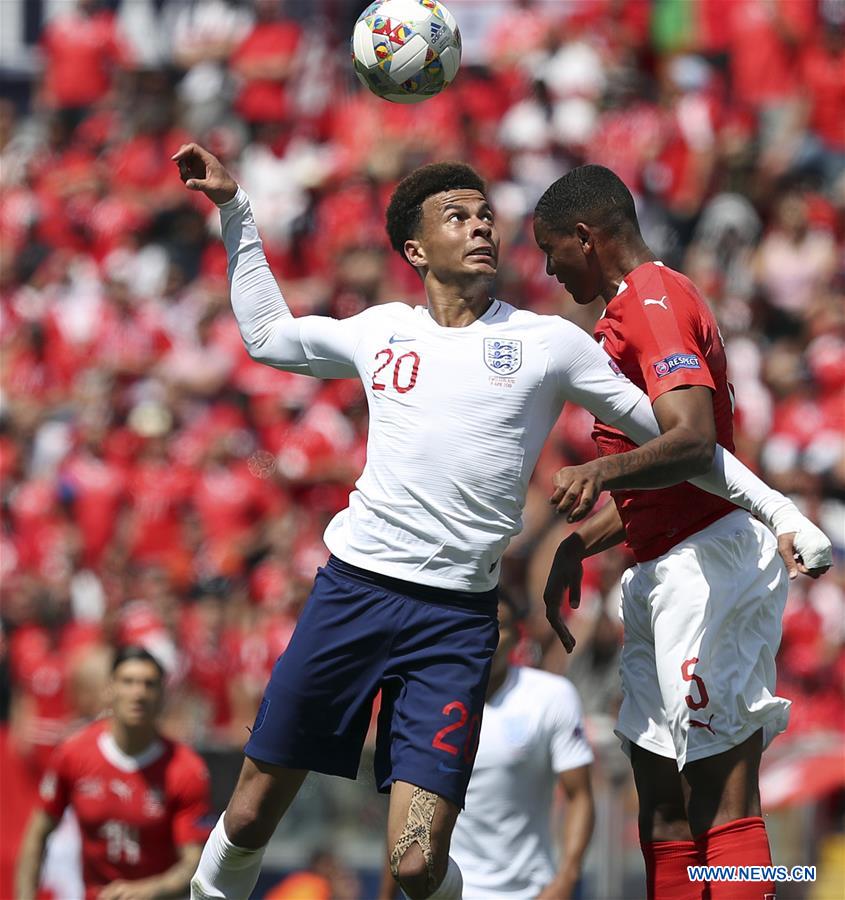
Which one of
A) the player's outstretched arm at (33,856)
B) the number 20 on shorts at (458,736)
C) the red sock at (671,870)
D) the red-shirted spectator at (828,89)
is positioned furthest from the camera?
the red-shirted spectator at (828,89)

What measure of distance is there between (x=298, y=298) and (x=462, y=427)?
385 inches

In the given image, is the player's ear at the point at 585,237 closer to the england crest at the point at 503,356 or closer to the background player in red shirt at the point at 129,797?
the england crest at the point at 503,356

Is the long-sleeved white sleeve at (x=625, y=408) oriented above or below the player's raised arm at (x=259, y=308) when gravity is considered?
below

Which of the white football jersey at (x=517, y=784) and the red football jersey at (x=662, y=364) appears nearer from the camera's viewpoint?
the red football jersey at (x=662, y=364)

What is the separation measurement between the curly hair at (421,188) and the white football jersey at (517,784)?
8.20ft

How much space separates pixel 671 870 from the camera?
545cm

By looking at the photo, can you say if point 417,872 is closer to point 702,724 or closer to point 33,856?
point 702,724

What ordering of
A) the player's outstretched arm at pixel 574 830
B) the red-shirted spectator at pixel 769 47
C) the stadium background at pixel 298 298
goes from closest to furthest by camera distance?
the player's outstretched arm at pixel 574 830 < the stadium background at pixel 298 298 < the red-shirted spectator at pixel 769 47

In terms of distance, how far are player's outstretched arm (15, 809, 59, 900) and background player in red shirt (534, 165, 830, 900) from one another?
3306 mm

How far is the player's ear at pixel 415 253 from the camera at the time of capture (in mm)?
5617

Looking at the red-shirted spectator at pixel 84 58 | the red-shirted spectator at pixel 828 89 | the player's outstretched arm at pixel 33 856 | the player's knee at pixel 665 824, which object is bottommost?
the player's outstretched arm at pixel 33 856

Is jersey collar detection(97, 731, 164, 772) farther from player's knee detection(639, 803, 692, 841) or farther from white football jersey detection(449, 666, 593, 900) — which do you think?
player's knee detection(639, 803, 692, 841)

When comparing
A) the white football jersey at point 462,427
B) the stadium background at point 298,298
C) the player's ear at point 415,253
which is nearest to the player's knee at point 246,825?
the white football jersey at point 462,427

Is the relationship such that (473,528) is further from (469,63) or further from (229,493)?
(469,63)
